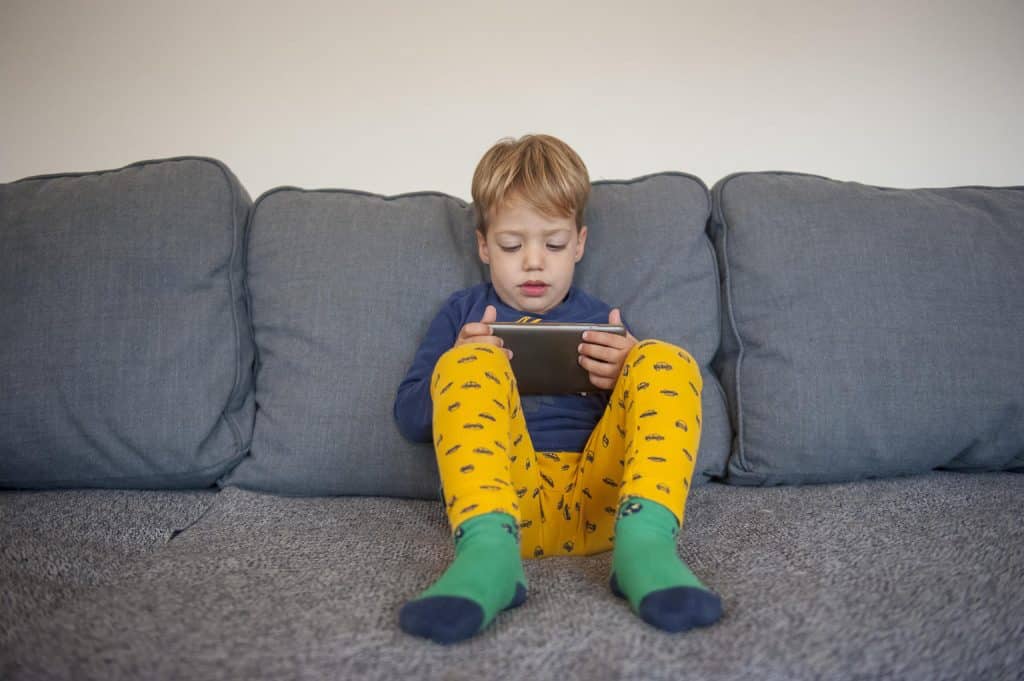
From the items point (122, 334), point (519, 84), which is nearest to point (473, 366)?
point (122, 334)

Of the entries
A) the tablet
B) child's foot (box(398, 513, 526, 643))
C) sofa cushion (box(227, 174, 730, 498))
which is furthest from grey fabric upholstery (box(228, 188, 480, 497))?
child's foot (box(398, 513, 526, 643))

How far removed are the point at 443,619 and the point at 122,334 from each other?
0.94 meters

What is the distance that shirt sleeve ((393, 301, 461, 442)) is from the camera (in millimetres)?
1162

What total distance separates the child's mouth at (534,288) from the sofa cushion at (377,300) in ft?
0.55

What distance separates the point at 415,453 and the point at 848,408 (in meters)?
0.81

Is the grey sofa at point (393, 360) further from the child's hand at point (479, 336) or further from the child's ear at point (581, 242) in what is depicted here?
the child's hand at point (479, 336)

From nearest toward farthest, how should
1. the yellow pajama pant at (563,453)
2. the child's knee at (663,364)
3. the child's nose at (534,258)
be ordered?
the yellow pajama pant at (563,453) → the child's knee at (663,364) → the child's nose at (534,258)

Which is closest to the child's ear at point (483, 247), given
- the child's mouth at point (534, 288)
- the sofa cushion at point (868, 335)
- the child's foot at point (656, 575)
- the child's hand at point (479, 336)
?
the child's mouth at point (534, 288)

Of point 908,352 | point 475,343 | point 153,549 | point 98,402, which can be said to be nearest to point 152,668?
point 153,549

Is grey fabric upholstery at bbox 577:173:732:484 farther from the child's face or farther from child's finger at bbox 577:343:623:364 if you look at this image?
child's finger at bbox 577:343:623:364

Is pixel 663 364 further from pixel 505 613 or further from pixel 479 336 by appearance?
pixel 505 613

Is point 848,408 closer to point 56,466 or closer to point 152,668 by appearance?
point 152,668

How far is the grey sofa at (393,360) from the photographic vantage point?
107 centimetres

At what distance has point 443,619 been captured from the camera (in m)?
0.68
